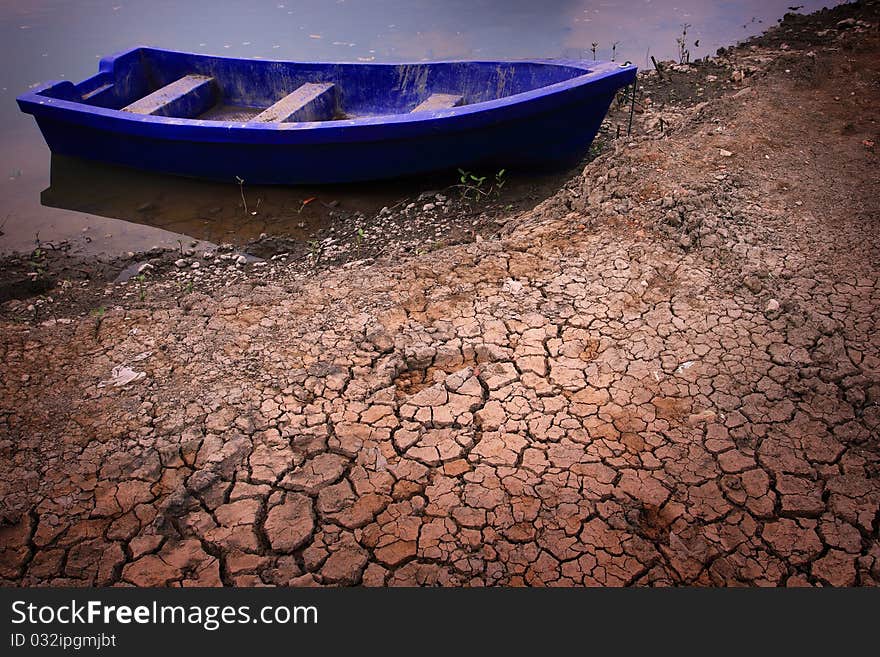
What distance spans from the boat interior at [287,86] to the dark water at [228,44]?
893 mm

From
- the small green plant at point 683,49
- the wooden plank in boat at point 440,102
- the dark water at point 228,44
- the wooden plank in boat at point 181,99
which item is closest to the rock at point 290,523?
Result: the dark water at point 228,44

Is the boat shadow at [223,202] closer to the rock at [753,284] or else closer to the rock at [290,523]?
the rock at [753,284]

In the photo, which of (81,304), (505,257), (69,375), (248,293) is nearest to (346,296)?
(248,293)

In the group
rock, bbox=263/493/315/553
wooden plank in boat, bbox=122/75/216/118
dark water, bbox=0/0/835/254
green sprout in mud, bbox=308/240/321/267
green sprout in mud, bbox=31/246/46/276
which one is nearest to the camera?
rock, bbox=263/493/315/553

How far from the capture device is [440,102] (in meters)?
6.34

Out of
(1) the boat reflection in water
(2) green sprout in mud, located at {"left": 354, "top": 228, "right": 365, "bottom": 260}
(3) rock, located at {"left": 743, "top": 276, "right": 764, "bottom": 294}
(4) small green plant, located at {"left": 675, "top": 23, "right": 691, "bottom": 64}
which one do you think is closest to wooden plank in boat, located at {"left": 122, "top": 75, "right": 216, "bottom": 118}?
(1) the boat reflection in water

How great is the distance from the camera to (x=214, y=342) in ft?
11.6

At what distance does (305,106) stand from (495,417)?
4.73 meters

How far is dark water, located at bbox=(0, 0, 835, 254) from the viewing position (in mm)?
5961

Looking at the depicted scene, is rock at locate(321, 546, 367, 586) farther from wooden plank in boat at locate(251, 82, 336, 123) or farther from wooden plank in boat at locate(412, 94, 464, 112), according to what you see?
wooden plank in boat at locate(412, 94, 464, 112)

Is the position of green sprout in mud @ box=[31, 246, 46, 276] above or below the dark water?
below

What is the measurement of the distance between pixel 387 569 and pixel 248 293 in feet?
7.76

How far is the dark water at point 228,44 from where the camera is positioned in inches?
235

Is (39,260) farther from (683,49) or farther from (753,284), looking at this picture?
(683,49)
